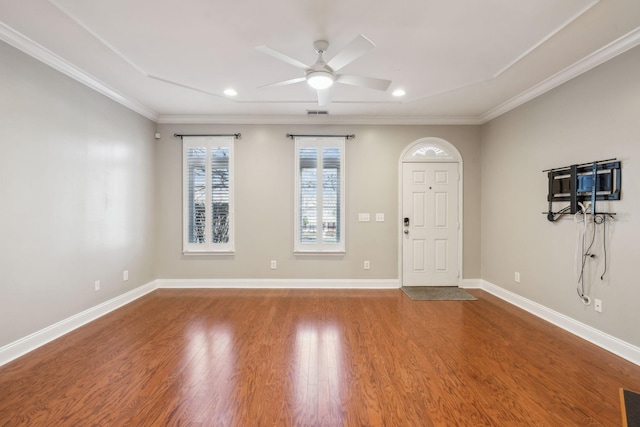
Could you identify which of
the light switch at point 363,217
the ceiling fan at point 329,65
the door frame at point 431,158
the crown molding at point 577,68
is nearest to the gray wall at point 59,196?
the ceiling fan at point 329,65

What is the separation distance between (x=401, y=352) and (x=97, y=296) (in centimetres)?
360

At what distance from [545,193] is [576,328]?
1549 mm

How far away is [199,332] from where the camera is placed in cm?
293

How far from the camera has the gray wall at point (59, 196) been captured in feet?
7.89

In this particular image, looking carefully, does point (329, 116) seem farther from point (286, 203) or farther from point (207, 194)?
point (207, 194)

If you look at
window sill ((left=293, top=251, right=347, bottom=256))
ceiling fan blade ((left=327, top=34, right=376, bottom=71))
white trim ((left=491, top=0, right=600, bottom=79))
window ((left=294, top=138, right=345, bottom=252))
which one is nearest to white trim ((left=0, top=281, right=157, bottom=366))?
window sill ((left=293, top=251, right=347, bottom=256))

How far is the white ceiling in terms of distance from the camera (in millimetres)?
2092

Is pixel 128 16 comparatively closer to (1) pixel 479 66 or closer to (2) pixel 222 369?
(2) pixel 222 369

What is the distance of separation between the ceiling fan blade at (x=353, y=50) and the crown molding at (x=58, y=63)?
271 cm

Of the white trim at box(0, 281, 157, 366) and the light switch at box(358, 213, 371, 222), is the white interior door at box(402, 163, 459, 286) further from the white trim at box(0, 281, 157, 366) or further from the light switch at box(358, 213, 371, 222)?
the white trim at box(0, 281, 157, 366)

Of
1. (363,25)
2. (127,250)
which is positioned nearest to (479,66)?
(363,25)

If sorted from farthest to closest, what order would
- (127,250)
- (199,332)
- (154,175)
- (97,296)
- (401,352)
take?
(154,175) → (127,250) → (97,296) → (199,332) → (401,352)

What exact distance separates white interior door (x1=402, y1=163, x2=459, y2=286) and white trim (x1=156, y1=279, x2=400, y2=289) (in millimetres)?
531

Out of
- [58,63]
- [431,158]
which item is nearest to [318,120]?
[431,158]
